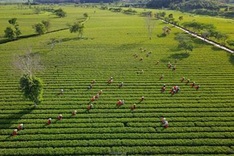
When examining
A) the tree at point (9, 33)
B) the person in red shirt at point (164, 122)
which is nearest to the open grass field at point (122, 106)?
the person in red shirt at point (164, 122)

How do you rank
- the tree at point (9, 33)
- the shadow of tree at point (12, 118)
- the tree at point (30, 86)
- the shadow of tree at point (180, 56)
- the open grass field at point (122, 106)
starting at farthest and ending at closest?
the tree at point (9, 33)
the shadow of tree at point (180, 56)
the tree at point (30, 86)
the shadow of tree at point (12, 118)
the open grass field at point (122, 106)

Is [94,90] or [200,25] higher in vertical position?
[200,25]

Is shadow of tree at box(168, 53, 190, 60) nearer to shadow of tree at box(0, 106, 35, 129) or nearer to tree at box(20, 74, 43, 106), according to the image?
tree at box(20, 74, 43, 106)

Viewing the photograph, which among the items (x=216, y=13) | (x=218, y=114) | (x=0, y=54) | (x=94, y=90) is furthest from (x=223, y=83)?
(x=216, y=13)

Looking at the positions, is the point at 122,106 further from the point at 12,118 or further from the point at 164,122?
the point at 12,118

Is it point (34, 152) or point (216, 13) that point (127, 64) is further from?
point (216, 13)

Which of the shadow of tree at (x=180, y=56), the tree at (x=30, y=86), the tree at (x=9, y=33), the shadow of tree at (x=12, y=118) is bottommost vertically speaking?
the shadow of tree at (x=12, y=118)

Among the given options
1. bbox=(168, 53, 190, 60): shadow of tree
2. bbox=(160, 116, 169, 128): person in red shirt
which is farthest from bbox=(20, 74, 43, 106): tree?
bbox=(168, 53, 190, 60): shadow of tree

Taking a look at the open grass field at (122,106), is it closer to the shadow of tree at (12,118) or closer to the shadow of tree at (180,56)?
the shadow of tree at (12,118)
